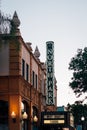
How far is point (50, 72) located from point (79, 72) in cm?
2361

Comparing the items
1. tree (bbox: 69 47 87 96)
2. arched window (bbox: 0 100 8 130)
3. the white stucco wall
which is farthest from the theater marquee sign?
tree (bbox: 69 47 87 96)

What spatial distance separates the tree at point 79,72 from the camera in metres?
68.6

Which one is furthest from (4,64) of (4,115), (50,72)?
(50,72)

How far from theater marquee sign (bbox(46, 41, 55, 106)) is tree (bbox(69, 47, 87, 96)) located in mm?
22109

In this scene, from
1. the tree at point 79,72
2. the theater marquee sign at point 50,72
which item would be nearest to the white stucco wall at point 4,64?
the theater marquee sign at point 50,72

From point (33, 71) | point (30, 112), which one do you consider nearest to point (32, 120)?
point (30, 112)

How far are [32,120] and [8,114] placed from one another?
6784 mm

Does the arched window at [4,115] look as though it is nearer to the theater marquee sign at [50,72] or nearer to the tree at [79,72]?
the theater marquee sign at [50,72]

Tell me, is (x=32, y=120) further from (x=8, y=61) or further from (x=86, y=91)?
(x=86, y=91)

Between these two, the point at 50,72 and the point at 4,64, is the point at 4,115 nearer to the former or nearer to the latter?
the point at 4,64

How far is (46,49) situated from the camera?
46188 mm

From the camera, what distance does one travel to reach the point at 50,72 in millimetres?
46250

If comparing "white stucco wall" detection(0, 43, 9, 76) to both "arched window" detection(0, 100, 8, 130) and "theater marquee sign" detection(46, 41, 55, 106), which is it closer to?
"arched window" detection(0, 100, 8, 130)

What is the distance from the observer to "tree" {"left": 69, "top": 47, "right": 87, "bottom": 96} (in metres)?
68.6
